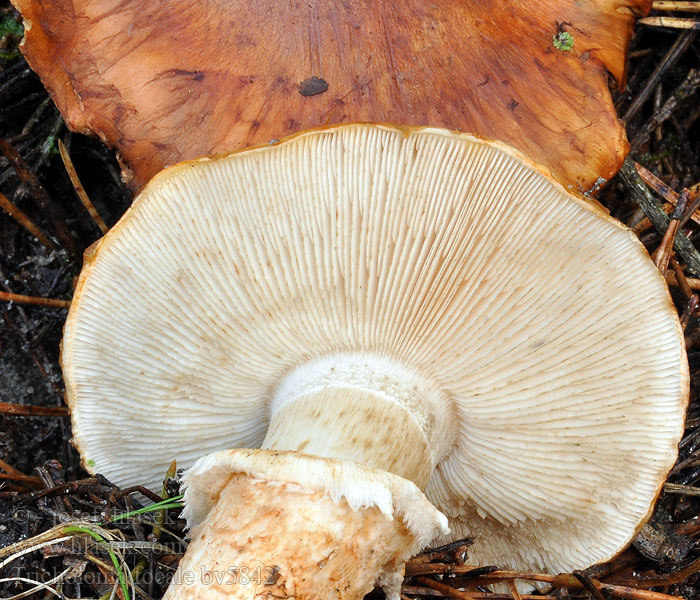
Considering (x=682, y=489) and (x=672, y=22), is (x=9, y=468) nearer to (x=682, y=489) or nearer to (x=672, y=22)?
(x=682, y=489)

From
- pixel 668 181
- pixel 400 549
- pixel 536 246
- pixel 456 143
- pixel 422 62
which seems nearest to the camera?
pixel 456 143

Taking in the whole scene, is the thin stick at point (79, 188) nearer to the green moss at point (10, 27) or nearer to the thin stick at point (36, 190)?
the thin stick at point (36, 190)

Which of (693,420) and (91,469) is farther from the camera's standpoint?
(693,420)

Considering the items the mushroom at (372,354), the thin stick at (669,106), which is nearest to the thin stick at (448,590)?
the mushroom at (372,354)

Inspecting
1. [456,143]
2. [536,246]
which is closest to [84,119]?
[456,143]

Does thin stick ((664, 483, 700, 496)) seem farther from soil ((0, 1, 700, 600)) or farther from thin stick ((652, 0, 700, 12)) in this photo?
thin stick ((652, 0, 700, 12))

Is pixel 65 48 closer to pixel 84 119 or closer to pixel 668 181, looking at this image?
pixel 84 119
